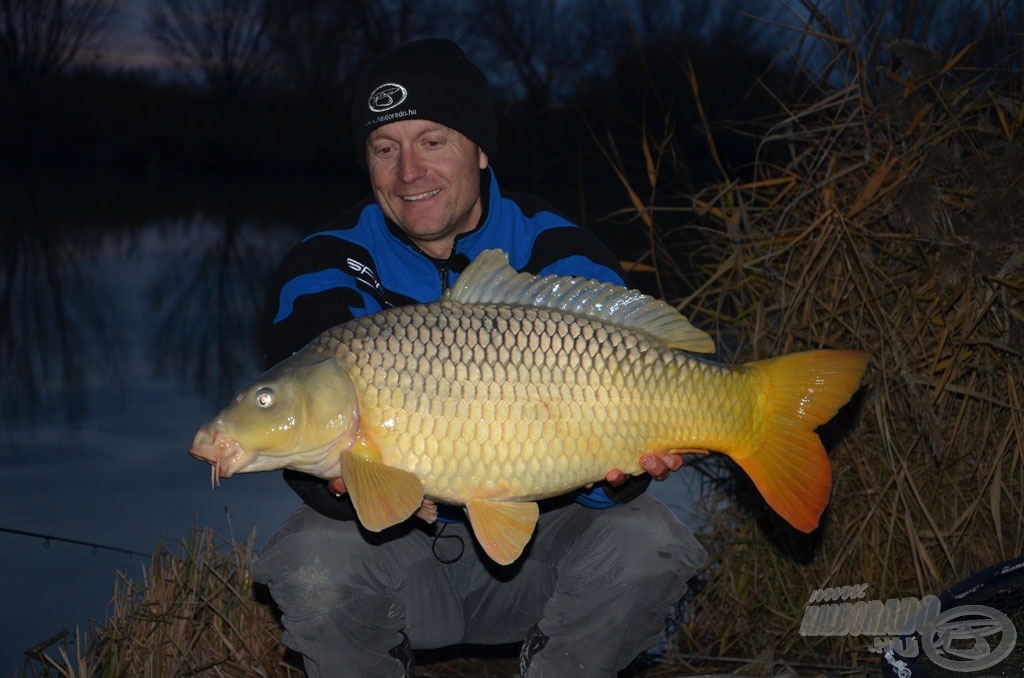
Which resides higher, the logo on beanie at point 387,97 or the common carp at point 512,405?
the logo on beanie at point 387,97

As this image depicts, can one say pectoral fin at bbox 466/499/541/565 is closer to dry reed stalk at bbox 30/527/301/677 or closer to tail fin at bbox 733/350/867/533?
tail fin at bbox 733/350/867/533

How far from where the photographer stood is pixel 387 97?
2.02 m

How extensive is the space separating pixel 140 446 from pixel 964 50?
3.34 metres

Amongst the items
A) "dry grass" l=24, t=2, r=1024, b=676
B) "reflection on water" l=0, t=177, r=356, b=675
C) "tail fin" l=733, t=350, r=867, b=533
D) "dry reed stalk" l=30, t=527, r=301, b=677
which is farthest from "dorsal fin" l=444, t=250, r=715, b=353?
"reflection on water" l=0, t=177, r=356, b=675

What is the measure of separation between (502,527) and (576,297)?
0.35m

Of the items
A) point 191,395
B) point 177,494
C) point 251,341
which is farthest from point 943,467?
point 251,341

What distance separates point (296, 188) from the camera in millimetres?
14555

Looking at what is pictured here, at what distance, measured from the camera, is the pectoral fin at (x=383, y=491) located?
1549mm

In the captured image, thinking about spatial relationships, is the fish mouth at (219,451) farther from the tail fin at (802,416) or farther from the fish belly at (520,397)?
the tail fin at (802,416)

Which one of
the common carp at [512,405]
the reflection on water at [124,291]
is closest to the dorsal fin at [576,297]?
the common carp at [512,405]

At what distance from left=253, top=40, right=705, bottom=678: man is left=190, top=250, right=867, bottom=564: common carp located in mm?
137

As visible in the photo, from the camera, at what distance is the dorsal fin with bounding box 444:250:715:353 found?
1664 mm

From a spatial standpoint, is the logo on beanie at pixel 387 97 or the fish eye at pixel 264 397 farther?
the logo on beanie at pixel 387 97

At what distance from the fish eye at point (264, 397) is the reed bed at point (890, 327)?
1288 mm
